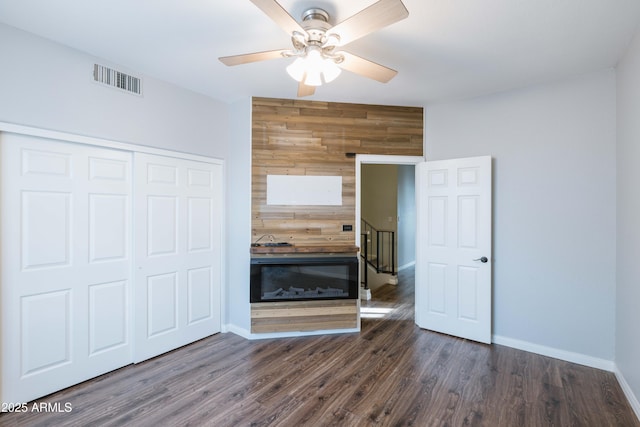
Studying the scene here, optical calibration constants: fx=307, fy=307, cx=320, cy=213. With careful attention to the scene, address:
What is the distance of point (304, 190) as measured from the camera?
367 centimetres

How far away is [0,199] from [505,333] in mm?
4711

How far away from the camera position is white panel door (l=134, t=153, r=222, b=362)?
3.03 m

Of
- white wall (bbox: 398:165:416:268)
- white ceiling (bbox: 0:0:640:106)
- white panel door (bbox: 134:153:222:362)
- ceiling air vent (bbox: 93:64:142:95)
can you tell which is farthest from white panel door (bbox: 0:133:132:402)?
white wall (bbox: 398:165:416:268)

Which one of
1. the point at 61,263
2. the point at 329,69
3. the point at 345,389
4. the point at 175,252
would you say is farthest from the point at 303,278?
the point at 329,69

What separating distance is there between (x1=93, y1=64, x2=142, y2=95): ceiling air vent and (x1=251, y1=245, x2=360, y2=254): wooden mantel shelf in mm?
1964

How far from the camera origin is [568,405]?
7.67 ft

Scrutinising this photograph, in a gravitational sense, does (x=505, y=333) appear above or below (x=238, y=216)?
below

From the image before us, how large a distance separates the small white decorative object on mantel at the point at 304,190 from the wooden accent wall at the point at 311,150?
0.05 meters

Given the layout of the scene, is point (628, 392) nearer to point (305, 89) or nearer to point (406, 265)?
point (305, 89)

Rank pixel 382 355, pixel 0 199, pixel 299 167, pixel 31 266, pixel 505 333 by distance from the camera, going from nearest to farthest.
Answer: pixel 0 199
pixel 31 266
pixel 382 355
pixel 505 333
pixel 299 167

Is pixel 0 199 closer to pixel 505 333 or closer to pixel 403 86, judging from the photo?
pixel 403 86

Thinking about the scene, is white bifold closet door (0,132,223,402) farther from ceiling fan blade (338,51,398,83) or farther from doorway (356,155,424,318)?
doorway (356,155,424,318)

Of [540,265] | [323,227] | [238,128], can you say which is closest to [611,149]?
[540,265]

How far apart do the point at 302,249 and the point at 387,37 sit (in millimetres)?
2214
